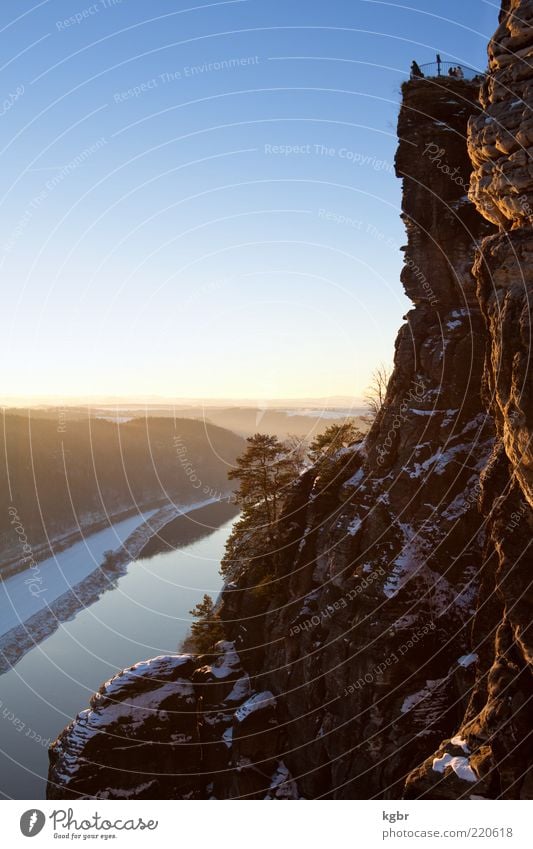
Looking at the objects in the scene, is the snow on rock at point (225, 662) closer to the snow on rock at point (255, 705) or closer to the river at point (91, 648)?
the snow on rock at point (255, 705)

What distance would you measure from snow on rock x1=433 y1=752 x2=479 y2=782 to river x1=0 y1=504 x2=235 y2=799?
34.6m

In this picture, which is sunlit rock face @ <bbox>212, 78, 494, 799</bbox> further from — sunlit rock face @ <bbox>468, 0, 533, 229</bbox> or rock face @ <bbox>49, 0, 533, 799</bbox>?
sunlit rock face @ <bbox>468, 0, 533, 229</bbox>

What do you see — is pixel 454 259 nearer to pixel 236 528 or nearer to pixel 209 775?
pixel 236 528

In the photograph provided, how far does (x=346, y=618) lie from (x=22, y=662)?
49.4 meters

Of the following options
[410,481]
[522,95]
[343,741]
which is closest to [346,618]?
[343,741]

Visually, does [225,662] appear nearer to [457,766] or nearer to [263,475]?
[263,475]

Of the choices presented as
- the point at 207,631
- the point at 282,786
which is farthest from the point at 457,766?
the point at 207,631

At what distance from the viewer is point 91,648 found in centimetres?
6594

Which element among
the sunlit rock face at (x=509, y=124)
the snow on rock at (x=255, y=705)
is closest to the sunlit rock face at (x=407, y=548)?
the snow on rock at (x=255, y=705)

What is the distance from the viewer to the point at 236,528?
45.2 meters

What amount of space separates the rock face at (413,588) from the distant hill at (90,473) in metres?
70.6

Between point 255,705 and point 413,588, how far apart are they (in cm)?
1356

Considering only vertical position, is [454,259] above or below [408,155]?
below

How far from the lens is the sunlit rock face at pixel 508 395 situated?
17125mm
